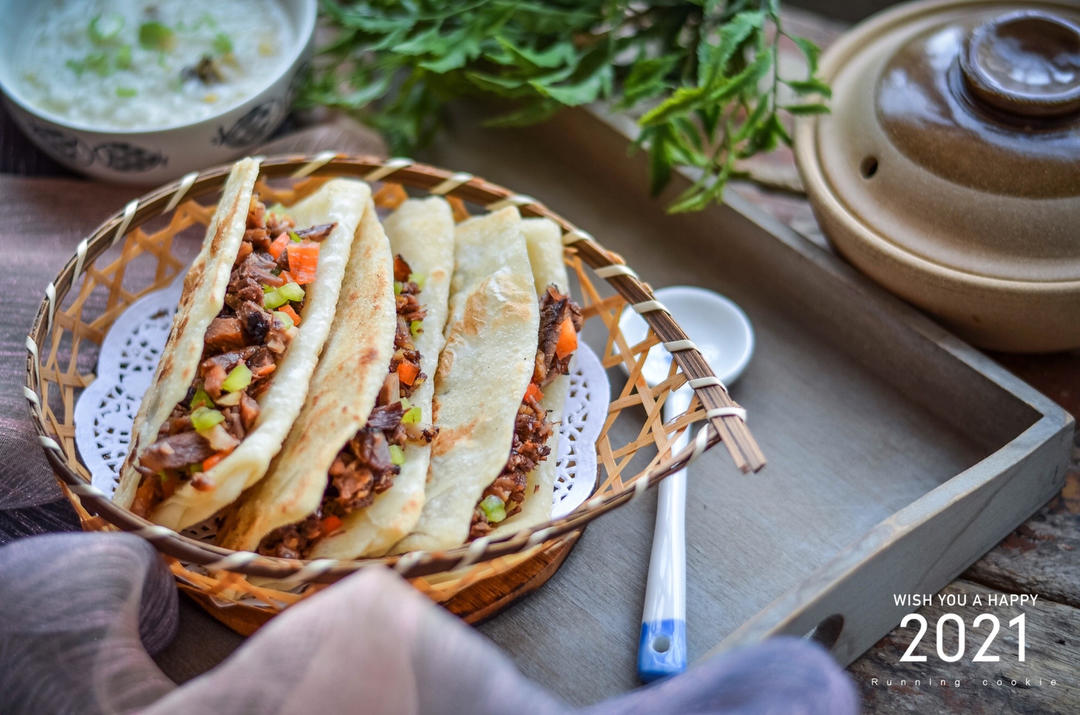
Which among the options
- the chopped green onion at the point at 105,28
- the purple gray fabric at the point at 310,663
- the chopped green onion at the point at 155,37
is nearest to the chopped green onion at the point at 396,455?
the purple gray fabric at the point at 310,663

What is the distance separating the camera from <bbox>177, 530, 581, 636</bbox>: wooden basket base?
2176 mm

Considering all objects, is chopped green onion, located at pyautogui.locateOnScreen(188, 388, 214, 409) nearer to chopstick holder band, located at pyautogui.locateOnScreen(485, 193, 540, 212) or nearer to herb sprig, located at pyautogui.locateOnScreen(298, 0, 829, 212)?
chopstick holder band, located at pyautogui.locateOnScreen(485, 193, 540, 212)

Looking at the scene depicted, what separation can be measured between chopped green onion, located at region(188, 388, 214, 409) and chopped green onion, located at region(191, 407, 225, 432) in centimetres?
3

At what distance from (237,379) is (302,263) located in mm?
401

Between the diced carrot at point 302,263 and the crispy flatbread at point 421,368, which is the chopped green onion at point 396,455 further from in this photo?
the diced carrot at point 302,263

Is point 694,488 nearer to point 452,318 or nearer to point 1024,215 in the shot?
point 452,318

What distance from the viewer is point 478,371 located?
2.32 m

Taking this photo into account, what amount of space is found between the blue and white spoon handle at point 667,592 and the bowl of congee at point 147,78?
1.89 meters

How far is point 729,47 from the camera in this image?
2887mm

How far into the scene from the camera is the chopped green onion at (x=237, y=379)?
206 cm

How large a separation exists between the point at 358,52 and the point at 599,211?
4.05ft

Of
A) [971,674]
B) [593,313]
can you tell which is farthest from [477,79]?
[971,674]

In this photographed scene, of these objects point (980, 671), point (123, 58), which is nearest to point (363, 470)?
point (980, 671)

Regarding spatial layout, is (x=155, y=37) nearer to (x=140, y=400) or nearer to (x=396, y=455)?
(x=140, y=400)
